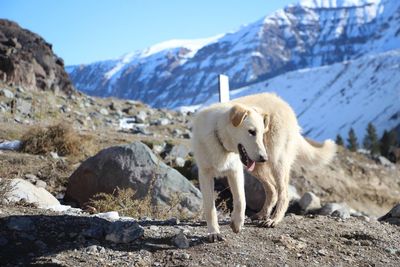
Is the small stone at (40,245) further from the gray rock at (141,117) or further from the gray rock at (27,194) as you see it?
the gray rock at (141,117)

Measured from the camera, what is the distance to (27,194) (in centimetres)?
809

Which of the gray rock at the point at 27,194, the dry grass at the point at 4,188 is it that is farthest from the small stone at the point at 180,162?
the dry grass at the point at 4,188

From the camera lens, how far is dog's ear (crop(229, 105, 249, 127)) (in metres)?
6.37

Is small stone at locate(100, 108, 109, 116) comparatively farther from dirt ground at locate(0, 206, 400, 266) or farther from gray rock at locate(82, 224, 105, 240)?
gray rock at locate(82, 224, 105, 240)

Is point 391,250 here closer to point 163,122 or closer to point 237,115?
point 237,115

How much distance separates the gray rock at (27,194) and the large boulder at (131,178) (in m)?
1.28

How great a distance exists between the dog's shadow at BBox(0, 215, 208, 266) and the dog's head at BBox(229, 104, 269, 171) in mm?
1186

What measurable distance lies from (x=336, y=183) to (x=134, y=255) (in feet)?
51.6

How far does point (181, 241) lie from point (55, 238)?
4.85ft

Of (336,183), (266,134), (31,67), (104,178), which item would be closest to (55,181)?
(104,178)

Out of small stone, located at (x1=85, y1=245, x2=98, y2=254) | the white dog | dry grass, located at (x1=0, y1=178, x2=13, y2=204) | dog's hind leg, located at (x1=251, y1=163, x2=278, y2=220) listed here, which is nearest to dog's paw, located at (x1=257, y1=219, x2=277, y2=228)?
the white dog

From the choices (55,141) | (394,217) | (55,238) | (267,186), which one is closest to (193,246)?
(55,238)

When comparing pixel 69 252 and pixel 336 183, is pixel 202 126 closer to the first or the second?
pixel 69 252

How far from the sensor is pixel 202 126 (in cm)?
679
